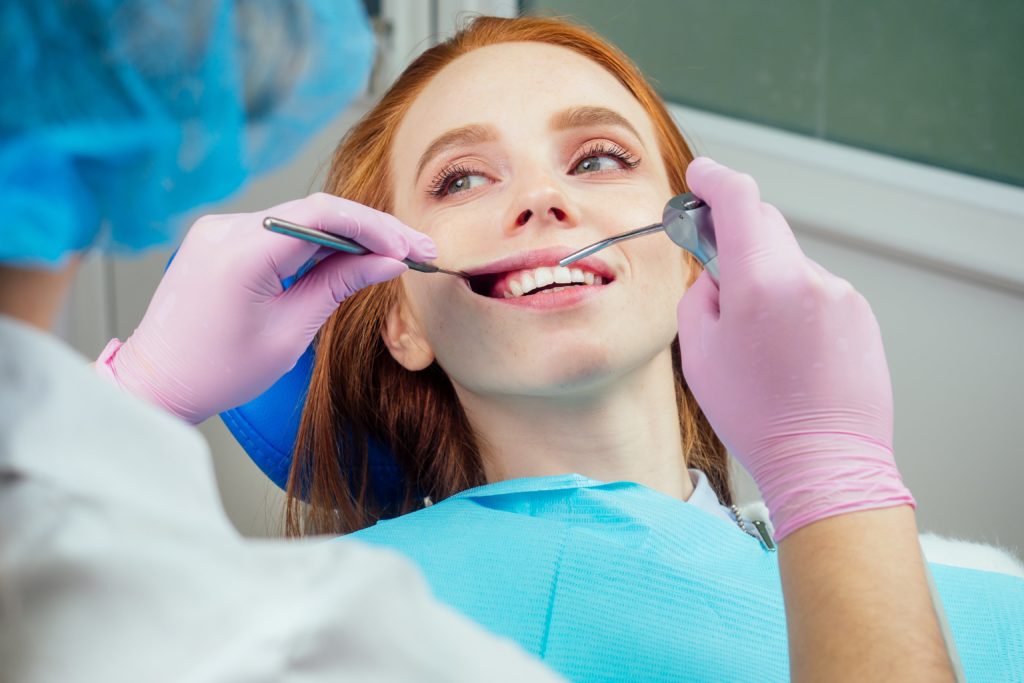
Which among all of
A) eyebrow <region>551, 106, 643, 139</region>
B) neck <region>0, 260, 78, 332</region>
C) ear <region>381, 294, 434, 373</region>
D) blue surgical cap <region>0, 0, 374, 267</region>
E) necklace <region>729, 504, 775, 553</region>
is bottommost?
necklace <region>729, 504, 775, 553</region>

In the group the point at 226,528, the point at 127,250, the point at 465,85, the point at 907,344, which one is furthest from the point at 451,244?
the point at 907,344

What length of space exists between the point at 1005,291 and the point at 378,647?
1.51 metres

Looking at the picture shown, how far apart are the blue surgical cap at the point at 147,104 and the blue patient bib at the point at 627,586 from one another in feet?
1.95

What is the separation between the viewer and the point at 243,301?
4.16ft

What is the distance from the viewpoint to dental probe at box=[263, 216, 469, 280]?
1.11 m

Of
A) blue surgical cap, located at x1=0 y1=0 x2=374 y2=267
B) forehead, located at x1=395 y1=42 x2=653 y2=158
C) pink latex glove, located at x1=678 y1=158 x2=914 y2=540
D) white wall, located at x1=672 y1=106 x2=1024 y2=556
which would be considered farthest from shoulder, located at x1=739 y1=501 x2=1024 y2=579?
blue surgical cap, located at x1=0 y1=0 x2=374 y2=267

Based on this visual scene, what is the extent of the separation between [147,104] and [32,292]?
0.42 ft

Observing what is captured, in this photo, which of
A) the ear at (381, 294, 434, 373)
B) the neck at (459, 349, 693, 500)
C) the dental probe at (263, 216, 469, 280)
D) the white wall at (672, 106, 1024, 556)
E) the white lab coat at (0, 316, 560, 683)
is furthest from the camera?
the white wall at (672, 106, 1024, 556)

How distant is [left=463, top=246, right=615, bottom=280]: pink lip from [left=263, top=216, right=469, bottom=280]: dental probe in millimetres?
36

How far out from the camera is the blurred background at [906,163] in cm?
186

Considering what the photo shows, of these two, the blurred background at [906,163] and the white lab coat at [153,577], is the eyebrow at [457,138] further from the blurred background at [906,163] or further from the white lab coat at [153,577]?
the white lab coat at [153,577]

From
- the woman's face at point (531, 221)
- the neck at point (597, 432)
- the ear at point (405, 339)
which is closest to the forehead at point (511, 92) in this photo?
the woman's face at point (531, 221)

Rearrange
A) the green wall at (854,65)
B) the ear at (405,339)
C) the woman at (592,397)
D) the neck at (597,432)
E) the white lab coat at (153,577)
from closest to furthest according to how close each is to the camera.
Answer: the white lab coat at (153,577), the woman at (592,397), the neck at (597,432), the ear at (405,339), the green wall at (854,65)

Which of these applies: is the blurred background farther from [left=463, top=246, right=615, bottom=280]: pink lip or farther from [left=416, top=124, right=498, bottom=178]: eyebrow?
[left=463, top=246, right=615, bottom=280]: pink lip
